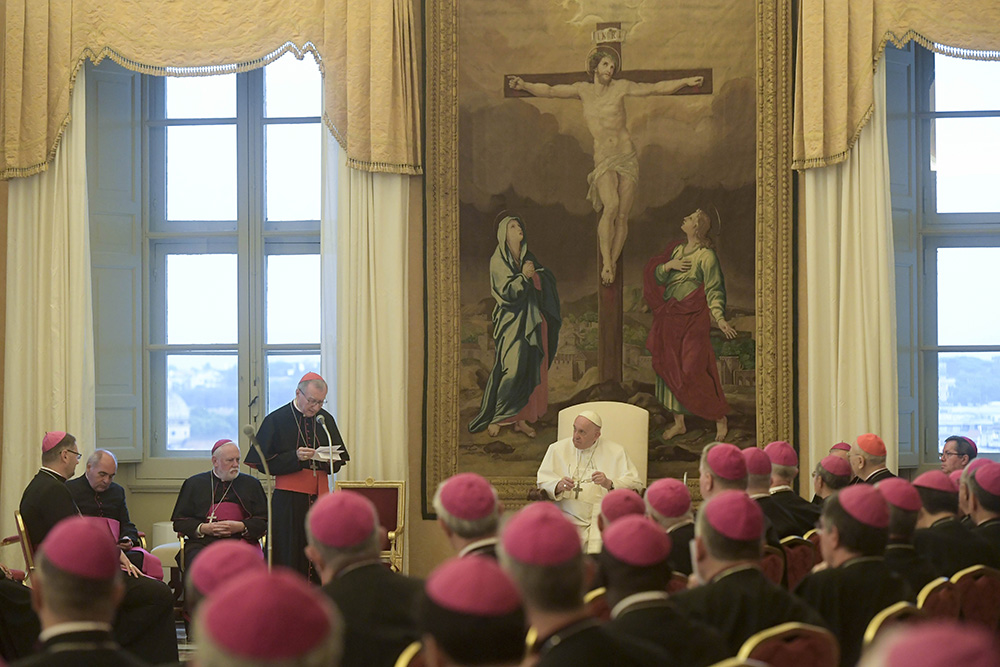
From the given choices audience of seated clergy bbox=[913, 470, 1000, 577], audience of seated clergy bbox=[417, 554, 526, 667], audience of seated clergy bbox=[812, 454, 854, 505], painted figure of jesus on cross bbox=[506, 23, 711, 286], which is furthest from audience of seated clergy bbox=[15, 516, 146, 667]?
painted figure of jesus on cross bbox=[506, 23, 711, 286]

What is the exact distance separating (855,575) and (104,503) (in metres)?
5.82

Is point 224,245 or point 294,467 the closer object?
point 294,467

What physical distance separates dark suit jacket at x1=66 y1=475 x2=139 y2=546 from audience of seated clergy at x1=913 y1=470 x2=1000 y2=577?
5.38 metres

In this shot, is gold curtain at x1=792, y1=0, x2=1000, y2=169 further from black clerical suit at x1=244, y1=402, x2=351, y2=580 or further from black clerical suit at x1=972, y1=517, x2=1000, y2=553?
black clerical suit at x1=244, y1=402, x2=351, y2=580

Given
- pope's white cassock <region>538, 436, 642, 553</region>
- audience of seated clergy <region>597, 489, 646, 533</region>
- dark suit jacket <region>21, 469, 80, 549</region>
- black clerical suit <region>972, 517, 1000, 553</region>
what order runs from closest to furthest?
audience of seated clergy <region>597, 489, 646, 533</region>, black clerical suit <region>972, 517, 1000, 553</region>, dark suit jacket <region>21, 469, 80, 549</region>, pope's white cassock <region>538, 436, 642, 553</region>

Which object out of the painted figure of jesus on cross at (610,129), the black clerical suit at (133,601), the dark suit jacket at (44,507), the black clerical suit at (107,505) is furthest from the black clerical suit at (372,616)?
the painted figure of jesus on cross at (610,129)

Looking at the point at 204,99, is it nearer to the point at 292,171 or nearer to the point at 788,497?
the point at 292,171

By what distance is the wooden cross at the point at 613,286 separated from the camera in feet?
29.7

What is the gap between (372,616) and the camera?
3377 millimetres

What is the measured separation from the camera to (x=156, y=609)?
6414mm

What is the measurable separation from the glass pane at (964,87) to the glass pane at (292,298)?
240 inches

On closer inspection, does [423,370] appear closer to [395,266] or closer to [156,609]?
[395,266]

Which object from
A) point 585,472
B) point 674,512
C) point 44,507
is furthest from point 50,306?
point 674,512

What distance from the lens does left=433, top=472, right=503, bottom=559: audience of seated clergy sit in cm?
387
